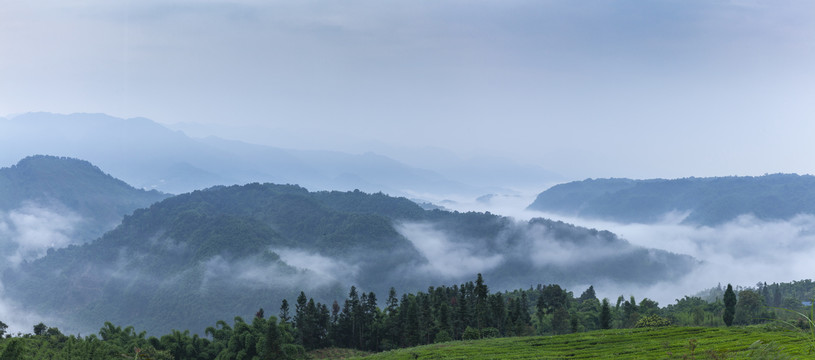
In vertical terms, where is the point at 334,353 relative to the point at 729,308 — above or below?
below

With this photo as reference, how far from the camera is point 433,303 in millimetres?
144125

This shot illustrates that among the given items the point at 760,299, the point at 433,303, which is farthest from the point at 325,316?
the point at 760,299

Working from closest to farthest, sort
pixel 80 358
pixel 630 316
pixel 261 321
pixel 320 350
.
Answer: pixel 80 358 → pixel 261 321 → pixel 320 350 → pixel 630 316

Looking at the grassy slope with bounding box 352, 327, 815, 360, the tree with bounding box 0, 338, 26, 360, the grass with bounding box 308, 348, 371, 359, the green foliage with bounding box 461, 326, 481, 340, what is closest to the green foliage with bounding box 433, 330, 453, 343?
the green foliage with bounding box 461, 326, 481, 340

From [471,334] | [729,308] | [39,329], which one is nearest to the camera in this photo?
[471,334]

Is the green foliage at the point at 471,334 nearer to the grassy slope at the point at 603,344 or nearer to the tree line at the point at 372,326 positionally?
the tree line at the point at 372,326

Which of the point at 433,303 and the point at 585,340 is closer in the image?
the point at 585,340

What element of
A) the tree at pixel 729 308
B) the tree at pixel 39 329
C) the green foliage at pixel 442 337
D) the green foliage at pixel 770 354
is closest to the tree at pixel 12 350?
the tree at pixel 39 329

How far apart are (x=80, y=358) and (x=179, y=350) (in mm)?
23027

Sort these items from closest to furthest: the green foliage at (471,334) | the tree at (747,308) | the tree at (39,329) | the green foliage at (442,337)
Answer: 1. the tree at (39,329)
2. the green foliage at (471,334)
3. the green foliage at (442,337)
4. the tree at (747,308)

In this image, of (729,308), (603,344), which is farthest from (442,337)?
(729,308)

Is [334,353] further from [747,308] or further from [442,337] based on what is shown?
[747,308]

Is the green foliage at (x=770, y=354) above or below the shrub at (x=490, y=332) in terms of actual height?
above

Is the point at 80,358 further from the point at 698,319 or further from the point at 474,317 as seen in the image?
the point at 698,319
